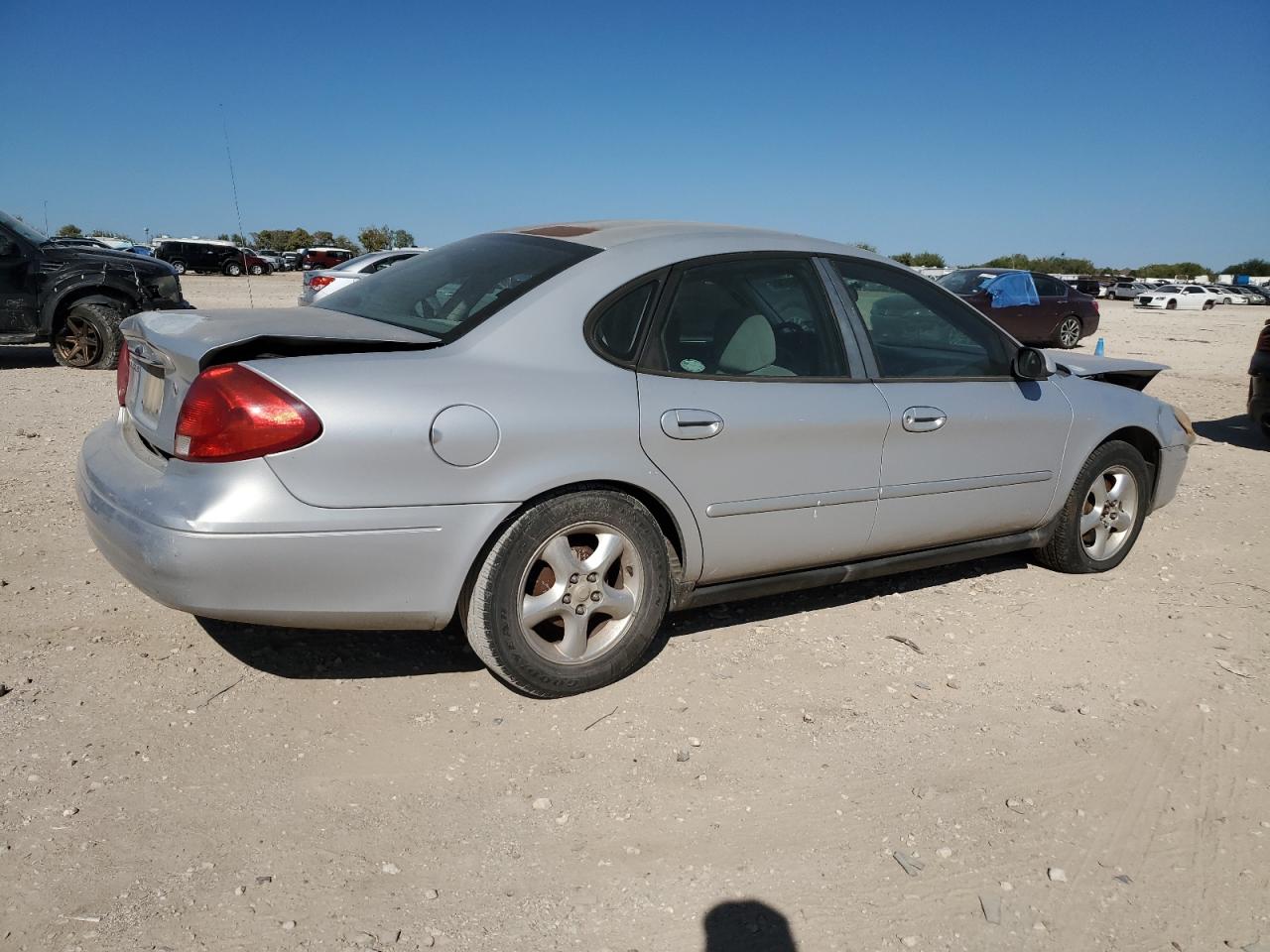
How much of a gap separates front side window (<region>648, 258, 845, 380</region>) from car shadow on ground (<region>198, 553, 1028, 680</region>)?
1095 millimetres

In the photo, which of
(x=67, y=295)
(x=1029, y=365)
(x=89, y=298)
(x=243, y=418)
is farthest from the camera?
(x=89, y=298)

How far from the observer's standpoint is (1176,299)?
1688 inches

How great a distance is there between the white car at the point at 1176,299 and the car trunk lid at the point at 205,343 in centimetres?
4495

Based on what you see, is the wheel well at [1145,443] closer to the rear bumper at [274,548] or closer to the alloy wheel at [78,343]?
the rear bumper at [274,548]

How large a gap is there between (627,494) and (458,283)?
1.02 metres

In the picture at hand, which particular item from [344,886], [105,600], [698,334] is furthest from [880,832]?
[105,600]

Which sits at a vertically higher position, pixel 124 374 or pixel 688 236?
pixel 688 236

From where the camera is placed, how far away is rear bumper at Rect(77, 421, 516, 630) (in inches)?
107

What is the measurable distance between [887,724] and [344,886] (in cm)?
182

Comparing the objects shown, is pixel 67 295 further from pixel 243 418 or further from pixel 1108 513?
pixel 1108 513

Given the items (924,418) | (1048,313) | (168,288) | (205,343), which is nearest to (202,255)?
(168,288)

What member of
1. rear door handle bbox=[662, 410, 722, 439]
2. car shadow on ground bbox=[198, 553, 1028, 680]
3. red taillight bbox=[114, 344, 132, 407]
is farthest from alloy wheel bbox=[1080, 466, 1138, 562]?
red taillight bbox=[114, 344, 132, 407]

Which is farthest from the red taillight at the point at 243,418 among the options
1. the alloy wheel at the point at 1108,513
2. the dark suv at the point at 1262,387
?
the dark suv at the point at 1262,387

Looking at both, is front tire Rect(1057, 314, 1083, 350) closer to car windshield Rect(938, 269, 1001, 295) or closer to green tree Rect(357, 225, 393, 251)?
car windshield Rect(938, 269, 1001, 295)
